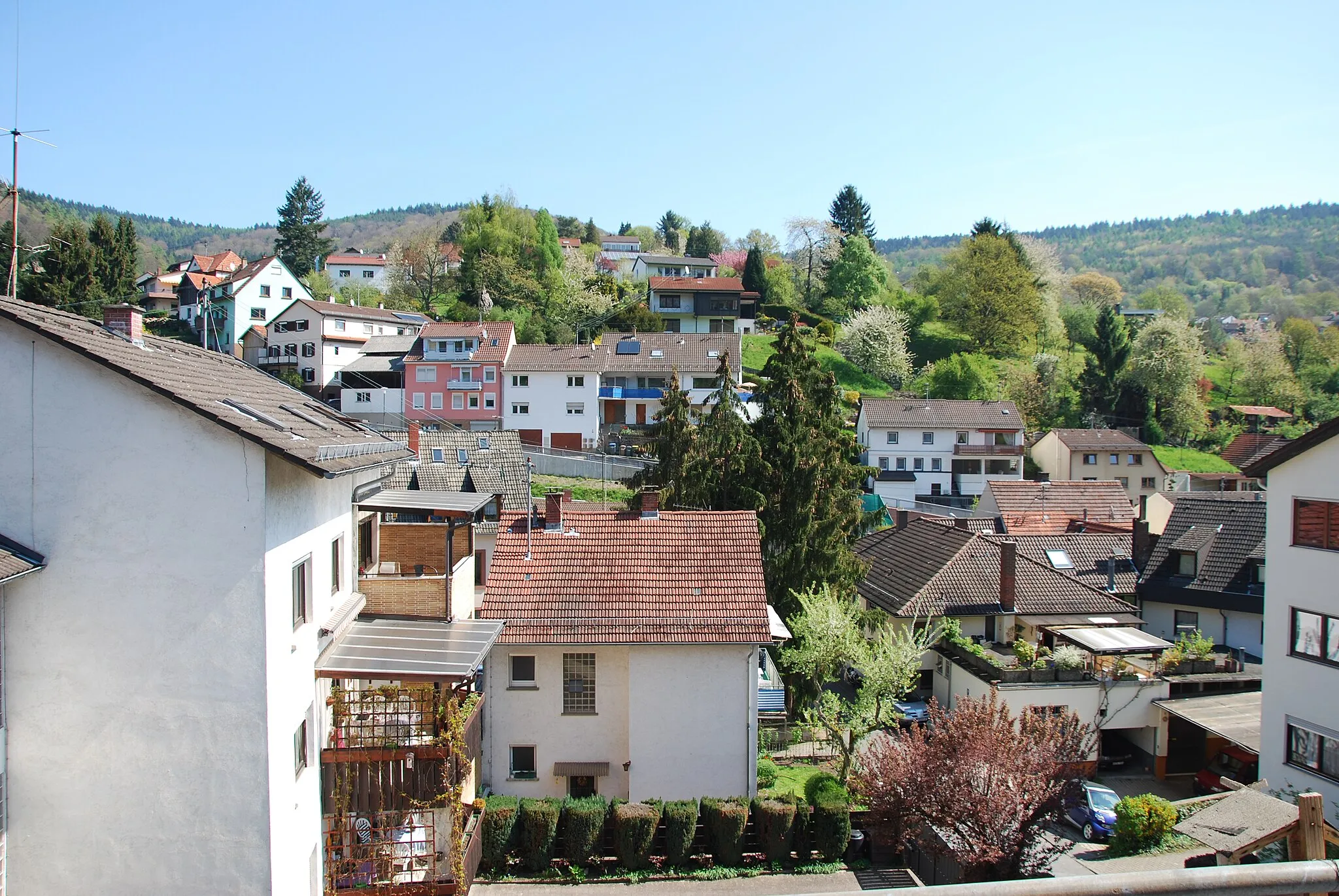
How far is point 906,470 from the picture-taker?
63719 mm

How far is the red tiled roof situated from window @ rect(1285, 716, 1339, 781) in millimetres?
72330

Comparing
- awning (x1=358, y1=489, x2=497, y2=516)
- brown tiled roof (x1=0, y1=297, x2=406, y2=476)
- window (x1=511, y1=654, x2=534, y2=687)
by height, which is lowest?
window (x1=511, y1=654, x2=534, y2=687)

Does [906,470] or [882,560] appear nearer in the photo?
[882,560]

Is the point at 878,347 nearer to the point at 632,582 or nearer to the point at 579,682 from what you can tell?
the point at 632,582

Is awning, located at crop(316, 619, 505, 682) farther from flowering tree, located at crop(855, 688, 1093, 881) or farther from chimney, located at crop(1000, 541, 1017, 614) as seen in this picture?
chimney, located at crop(1000, 541, 1017, 614)

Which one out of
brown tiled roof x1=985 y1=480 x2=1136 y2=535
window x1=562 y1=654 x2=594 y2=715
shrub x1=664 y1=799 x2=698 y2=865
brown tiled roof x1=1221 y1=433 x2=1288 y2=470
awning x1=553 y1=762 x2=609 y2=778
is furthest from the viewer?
brown tiled roof x1=1221 y1=433 x2=1288 y2=470

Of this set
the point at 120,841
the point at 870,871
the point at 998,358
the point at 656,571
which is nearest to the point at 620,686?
the point at 656,571

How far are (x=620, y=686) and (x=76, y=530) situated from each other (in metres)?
13.0

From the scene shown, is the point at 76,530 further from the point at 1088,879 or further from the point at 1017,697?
the point at 1017,697

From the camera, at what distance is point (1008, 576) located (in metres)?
30.6

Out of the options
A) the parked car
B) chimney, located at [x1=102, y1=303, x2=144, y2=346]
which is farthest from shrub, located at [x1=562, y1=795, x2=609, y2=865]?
the parked car

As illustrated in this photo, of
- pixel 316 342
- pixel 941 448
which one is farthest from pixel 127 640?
pixel 316 342

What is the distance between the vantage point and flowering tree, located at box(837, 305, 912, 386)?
3351 inches

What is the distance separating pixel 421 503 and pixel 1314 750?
63.9 ft
